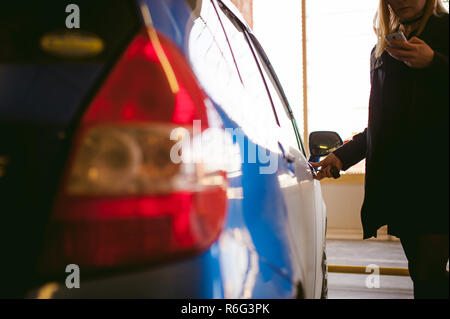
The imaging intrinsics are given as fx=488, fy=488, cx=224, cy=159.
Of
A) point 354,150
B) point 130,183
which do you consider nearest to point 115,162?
point 130,183

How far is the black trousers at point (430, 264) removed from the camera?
Result: 113 cm

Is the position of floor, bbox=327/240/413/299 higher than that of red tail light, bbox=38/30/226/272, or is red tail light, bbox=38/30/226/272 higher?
red tail light, bbox=38/30/226/272

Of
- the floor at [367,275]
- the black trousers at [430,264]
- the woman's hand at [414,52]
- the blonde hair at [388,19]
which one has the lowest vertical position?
the floor at [367,275]

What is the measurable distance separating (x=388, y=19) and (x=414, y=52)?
327mm

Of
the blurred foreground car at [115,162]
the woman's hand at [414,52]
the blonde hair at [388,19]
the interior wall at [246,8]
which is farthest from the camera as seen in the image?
the interior wall at [246,8]

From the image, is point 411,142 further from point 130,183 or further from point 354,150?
point 130,183

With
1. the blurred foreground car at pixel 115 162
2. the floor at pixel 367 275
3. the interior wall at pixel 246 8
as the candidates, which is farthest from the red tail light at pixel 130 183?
the interior wall at pixel 246 8

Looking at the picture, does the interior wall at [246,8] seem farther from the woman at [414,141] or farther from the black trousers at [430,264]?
the black trousers at [430,264]

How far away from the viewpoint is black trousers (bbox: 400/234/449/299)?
44.4 inches

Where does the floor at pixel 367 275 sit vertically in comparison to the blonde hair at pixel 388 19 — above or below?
below

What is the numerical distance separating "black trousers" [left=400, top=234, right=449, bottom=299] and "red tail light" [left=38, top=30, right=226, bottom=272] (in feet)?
2.25

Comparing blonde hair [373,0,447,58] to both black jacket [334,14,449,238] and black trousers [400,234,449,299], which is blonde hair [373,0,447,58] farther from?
black trousers [400,234,449,299]

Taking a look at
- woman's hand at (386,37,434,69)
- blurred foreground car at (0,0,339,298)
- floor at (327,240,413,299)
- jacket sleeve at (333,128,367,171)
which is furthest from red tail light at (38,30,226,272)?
floor at (327,240,413,299)

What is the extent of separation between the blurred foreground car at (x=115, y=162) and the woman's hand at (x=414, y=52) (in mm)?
499
